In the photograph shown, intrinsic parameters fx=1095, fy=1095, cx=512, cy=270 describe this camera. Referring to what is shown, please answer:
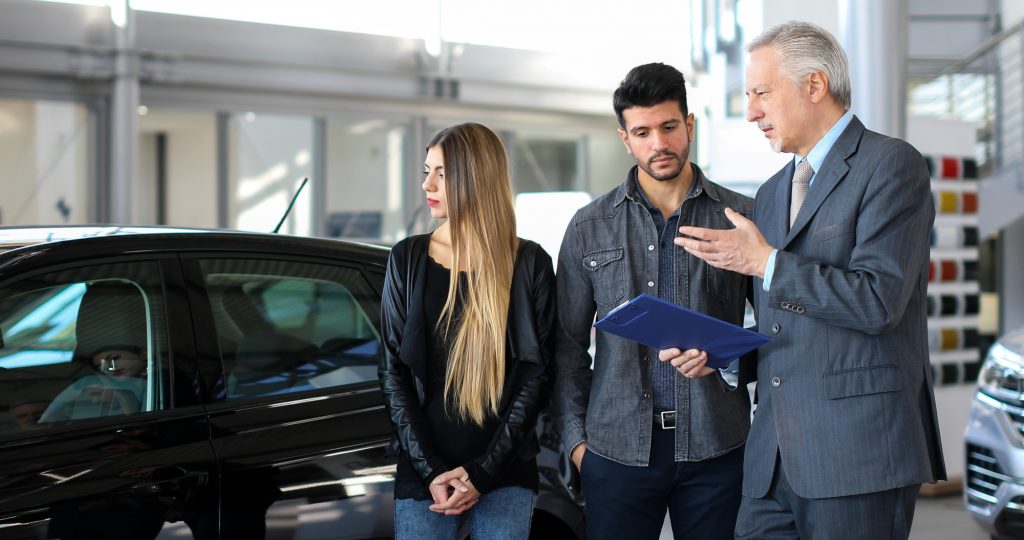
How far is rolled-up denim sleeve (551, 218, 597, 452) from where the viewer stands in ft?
8.64

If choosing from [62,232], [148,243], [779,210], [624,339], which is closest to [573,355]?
[624,339]

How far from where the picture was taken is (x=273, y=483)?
2547mm

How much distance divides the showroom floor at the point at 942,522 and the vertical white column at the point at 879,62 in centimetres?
210

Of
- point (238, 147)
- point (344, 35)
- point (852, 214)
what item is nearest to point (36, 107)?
point (238, 147)

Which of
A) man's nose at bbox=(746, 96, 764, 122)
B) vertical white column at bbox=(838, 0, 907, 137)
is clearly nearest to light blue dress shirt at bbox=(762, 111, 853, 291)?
man's nose at bbox=(746, 96, 764, 122)

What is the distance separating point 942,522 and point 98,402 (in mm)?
4821

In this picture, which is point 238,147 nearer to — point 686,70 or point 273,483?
point 686,70

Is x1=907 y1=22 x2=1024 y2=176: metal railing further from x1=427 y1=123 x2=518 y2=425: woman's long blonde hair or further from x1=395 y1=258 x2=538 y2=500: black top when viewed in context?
x1=395 y1=258 x2=538 y2=500: black top

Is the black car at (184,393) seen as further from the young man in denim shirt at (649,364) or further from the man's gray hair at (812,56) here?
the man's gray hair at (812,56)

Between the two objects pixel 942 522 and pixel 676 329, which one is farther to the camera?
pixel 942 522

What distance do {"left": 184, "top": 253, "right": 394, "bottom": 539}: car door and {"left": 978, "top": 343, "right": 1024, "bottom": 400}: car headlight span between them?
2.79m

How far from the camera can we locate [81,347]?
98.9 inches

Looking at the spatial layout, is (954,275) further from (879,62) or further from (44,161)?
(44,161)

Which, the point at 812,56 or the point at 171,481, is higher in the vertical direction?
the point at 812,56
